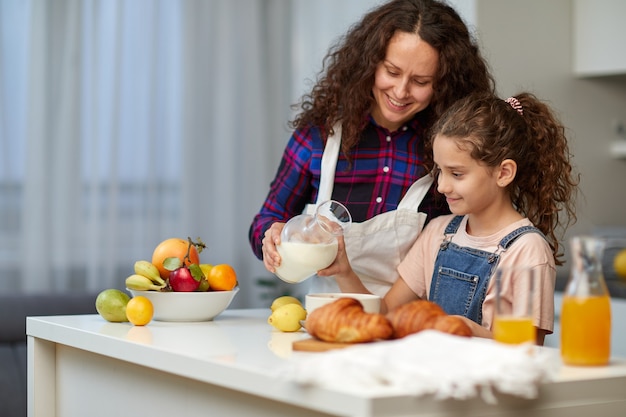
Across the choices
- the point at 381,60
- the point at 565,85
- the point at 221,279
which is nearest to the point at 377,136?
the point at 381,60

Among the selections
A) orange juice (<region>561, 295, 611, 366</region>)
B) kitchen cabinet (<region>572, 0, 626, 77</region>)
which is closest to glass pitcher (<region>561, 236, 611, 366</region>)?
orange juice (<region>561, 295, 611, 366</region>)

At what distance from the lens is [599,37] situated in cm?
361

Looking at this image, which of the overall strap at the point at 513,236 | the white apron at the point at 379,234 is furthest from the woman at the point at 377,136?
the overall strap at the point at 513,236

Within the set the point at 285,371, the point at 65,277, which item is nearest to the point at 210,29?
the point at 65,277

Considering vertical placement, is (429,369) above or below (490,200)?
below

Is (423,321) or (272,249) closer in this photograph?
(423,321)

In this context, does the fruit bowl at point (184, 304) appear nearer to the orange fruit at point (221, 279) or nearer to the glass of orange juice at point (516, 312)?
the orange fruit at point (221, 279)

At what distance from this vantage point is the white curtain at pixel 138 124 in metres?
3.57

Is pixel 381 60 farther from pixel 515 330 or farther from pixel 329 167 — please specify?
pixel 515 330

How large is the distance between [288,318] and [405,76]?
626 mm

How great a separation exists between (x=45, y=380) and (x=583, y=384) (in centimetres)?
116

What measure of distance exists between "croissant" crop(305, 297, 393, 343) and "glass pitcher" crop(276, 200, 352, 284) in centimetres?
40

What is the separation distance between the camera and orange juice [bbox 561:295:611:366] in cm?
126

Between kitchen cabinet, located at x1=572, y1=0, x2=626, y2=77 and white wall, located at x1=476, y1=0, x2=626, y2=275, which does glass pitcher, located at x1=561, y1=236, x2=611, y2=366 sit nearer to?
white wall, located at x1=476, y1=0, x2=626, y2=275
